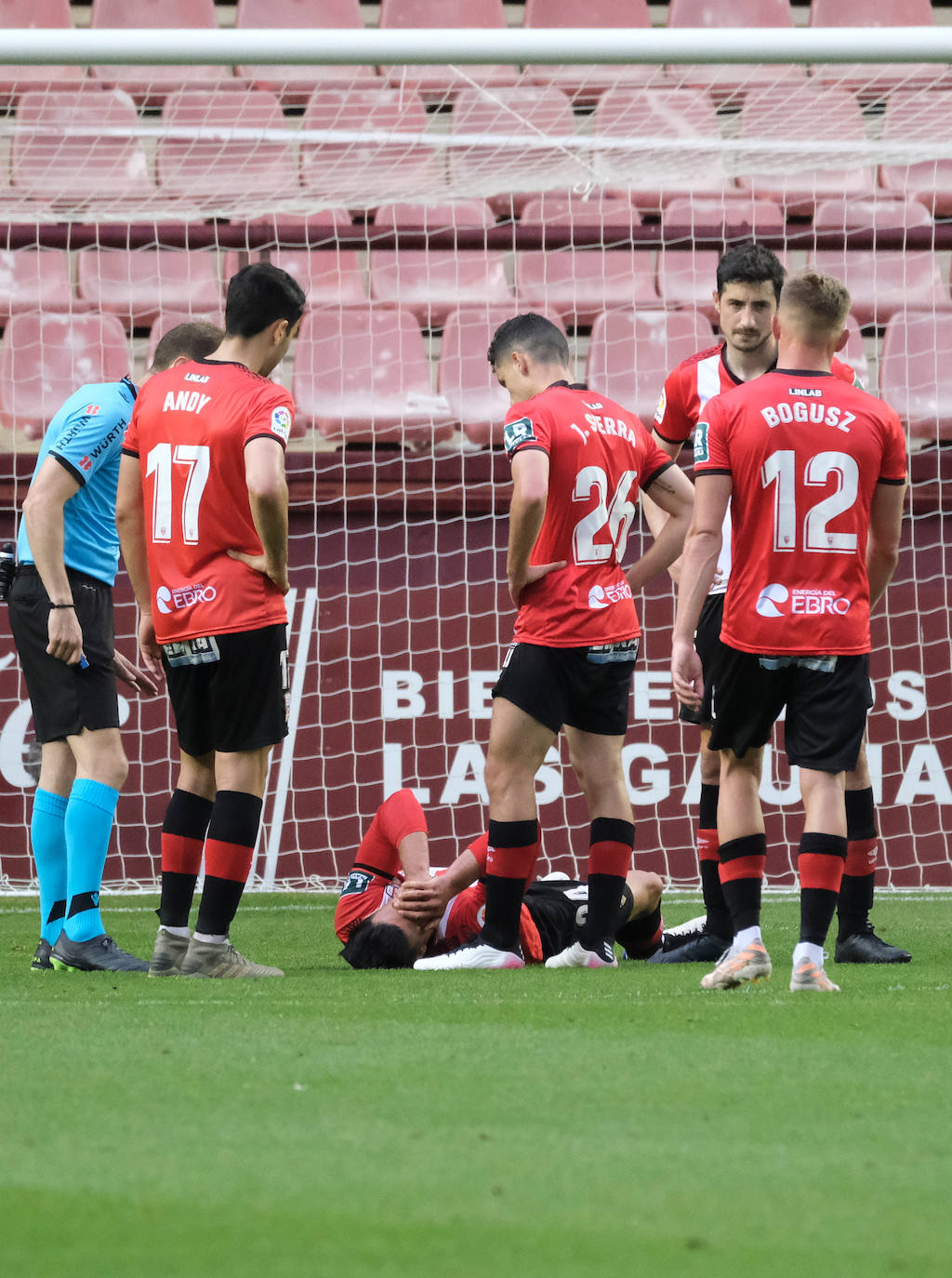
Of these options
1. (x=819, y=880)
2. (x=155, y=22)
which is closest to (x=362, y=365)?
(x=155, y=22)

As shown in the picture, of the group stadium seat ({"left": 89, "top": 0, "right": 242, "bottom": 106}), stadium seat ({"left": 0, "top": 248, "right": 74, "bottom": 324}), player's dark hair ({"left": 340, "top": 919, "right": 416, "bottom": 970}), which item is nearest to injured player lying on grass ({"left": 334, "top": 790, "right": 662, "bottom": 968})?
player's dark hair ({"left": 340, "top": 919, "right": 416, "bottom": 970})

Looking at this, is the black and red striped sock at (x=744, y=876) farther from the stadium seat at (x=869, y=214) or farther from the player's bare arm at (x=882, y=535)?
the stadium seat at (x=869, y=214)

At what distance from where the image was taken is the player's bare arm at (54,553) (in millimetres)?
4113

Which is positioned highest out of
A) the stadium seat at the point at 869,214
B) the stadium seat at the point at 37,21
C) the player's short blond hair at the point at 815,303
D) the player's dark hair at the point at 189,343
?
the stadium seat at the point at 37,21

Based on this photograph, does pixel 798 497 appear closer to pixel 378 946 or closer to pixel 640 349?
pixel 378 946

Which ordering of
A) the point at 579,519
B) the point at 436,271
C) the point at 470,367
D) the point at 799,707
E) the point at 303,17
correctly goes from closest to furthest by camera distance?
the point at 799,707, the point at 579,519, the point at 470,367, the point at 436,271, the point at 303,17

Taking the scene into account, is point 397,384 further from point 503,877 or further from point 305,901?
point 503,877

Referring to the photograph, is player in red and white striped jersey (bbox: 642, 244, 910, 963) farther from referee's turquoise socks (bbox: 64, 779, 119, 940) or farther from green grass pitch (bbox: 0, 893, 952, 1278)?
referee's turquoise socks (bbox: 64, 779, 119, 940)

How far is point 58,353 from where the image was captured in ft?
26.5

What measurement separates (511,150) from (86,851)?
511cm

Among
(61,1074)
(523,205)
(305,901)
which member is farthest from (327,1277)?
(523,205)

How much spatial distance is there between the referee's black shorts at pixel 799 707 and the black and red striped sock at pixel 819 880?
16cm

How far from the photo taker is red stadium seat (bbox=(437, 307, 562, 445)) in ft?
26.6

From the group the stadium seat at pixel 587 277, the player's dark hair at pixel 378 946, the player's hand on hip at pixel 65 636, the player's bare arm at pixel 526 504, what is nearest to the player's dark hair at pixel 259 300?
the player's bare arm at pixel 526 504
